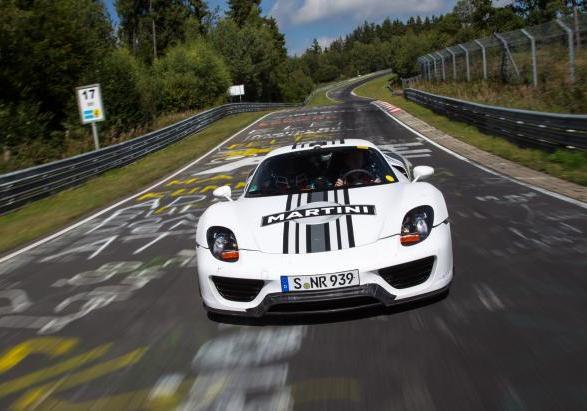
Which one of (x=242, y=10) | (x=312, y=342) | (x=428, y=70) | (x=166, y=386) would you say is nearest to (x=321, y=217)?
(x=312, y=342)

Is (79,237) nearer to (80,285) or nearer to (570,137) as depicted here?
(80,285)

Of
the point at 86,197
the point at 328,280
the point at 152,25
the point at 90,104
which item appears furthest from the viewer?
the point at 152,25

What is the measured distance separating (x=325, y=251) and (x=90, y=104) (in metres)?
15.7

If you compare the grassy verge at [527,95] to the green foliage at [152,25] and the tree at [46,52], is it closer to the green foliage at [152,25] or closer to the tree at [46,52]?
the tree at [46,52]

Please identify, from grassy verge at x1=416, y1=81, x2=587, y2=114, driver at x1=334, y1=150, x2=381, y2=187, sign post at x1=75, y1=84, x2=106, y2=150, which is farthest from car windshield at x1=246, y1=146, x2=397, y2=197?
sign post at x1=75, y1=84, x2=106, y2=150

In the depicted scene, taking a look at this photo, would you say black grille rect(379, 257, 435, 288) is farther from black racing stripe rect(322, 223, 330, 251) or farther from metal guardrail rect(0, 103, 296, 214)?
metal guardrail rect(0, 103, 296, 214)

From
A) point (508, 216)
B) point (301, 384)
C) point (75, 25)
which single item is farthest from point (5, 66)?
point (301, 384)

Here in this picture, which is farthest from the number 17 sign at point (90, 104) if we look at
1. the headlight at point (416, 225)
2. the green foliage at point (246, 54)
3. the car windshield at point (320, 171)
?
the green foliage at point (246, 54)

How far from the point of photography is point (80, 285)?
6.02 metres

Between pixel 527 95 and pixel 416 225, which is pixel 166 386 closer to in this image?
pixel 416 225

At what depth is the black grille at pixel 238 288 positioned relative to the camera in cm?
394

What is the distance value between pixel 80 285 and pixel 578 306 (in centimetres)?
467

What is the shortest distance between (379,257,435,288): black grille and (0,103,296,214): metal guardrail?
435 inches

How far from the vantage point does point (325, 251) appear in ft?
12.7
